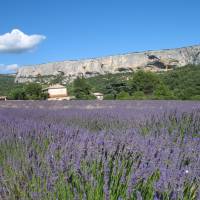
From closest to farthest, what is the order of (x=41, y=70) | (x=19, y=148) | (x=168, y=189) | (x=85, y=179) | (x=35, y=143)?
(x=168, y=189), (x=85, y=179), (x=19, y=148), (x=35, y=143), (x=41, y=70)

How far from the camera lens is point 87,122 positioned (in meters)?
5.55

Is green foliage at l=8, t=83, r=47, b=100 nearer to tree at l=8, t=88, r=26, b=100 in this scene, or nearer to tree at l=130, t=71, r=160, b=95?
tree at l=8, t=88, r=26, b=100

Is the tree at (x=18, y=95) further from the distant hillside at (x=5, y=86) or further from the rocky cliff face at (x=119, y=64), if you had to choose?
the rocky cliff face at (x=119, y=64)

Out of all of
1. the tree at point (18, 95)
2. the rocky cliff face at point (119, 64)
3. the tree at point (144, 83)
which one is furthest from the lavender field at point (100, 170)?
the rocky cliff face at point (119, 64)

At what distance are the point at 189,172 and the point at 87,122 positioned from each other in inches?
150

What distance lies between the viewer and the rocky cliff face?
130500 mm

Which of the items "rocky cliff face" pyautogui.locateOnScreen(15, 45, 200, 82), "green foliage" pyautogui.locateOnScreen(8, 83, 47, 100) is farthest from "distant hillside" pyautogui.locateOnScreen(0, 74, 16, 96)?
"rocky cliff face" pyautogui.locateOnScreen(15, 45, 200, 82)

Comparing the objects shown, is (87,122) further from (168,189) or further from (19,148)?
(168,189)

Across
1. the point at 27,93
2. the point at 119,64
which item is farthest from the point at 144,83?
the point at 119,64

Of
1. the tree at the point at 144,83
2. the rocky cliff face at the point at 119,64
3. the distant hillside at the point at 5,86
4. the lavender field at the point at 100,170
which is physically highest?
the rocky cliff face at the point at 119,64

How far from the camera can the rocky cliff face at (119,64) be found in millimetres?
130500

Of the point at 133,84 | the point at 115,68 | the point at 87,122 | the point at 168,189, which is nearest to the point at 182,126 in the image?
the point at 87,122

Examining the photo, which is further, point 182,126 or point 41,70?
point 41,70

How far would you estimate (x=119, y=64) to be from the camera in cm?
14838
